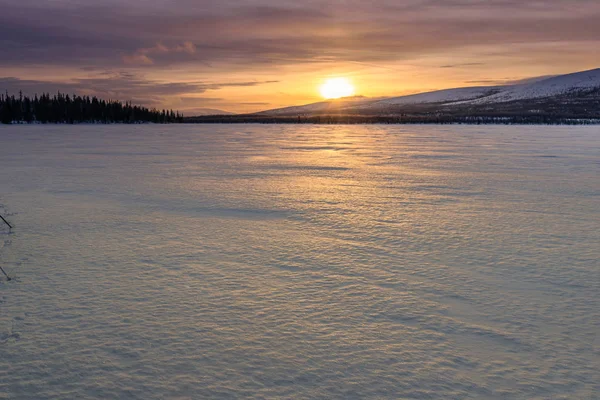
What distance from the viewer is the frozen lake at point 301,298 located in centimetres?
333

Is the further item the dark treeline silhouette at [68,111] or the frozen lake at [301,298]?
the dark treeline silhouette at [68,111]

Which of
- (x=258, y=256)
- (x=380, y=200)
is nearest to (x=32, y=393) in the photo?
(x=258, y=256)

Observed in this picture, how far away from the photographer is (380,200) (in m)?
10.0

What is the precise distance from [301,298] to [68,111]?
115076mm

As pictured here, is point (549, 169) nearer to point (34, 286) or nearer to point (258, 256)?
point (258, 256)

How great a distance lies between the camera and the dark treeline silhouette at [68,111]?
98.2 meters

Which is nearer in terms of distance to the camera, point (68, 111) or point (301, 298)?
point (301, 298)

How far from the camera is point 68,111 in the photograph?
107 meters

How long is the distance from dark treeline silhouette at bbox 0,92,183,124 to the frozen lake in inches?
3898

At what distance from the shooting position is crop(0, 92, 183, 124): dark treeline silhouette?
9819cm

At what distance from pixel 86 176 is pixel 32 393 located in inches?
477

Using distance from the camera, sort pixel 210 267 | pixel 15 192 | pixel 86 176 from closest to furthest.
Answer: pixel 210 267, pixel 15 192, pixel 86 176

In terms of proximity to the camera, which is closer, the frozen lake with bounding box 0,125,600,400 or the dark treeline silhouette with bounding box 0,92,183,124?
the frozen lake with bounding box 0,125,600,400

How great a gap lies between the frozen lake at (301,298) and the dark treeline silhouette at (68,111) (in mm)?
99006
